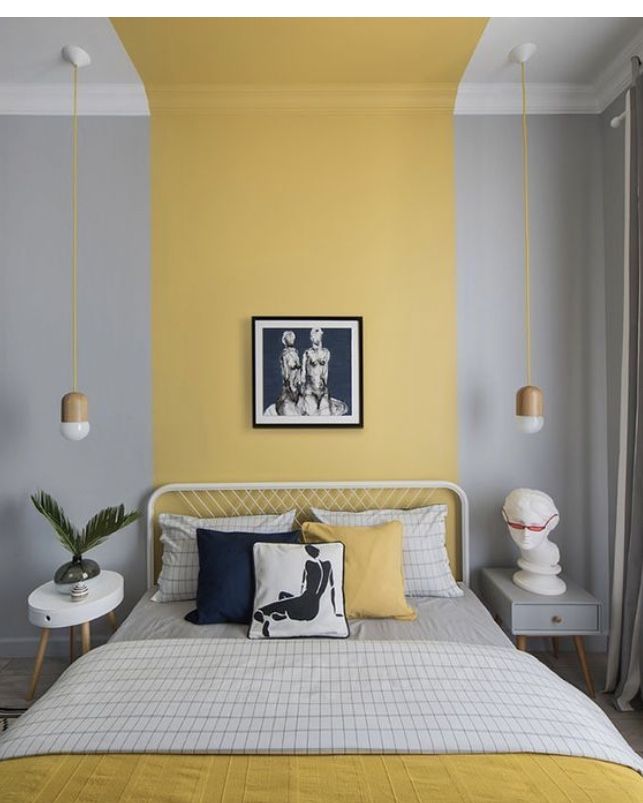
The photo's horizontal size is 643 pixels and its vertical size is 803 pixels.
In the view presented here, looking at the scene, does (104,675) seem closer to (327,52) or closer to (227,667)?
(227,667)

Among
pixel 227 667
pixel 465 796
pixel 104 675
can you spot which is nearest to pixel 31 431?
pixel 104 675

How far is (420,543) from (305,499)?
0.59 m

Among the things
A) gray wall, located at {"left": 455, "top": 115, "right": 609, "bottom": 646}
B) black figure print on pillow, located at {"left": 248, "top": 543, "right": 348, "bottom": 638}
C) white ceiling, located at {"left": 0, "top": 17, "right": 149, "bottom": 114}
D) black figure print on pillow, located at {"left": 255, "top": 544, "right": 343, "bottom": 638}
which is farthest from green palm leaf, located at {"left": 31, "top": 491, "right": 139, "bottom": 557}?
white ceiling, located at {"left": 0, "top": 17, "right": 149, "bottom": 114}

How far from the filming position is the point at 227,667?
5.49ft

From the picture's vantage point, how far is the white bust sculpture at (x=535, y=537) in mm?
2326

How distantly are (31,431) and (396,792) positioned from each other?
231 centimetres

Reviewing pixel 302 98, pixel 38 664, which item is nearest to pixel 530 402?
pixel 302 98

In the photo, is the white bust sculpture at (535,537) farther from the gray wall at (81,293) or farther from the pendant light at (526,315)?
the gray wall at (81,293)

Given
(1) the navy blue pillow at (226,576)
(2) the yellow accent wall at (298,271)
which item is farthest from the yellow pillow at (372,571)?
(2) the yellow accent wall at (298,271)

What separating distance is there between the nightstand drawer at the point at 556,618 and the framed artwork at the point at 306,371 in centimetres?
112

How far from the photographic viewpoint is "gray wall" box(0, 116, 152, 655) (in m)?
2.65

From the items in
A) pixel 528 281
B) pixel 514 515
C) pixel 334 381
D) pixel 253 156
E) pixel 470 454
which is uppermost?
pixel 253 156

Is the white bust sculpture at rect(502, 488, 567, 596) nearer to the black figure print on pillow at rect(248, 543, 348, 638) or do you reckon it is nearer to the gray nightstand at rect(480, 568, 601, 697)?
the gray nightstand at rect(480, 568, 601, 697)

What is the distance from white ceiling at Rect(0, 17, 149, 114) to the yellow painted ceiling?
9 centimetres
